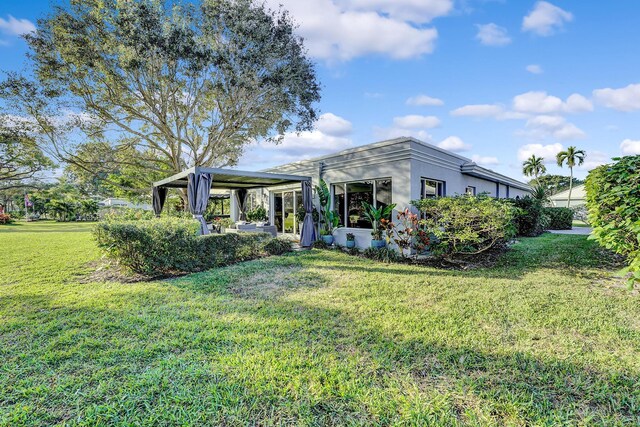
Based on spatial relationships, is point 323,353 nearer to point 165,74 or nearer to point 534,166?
point 165,74

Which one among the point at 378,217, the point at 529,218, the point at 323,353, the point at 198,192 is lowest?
the point at 323,353

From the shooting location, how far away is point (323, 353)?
326 centimetres

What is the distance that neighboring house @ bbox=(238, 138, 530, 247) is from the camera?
9391 millimetres

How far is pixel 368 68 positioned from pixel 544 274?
923cm

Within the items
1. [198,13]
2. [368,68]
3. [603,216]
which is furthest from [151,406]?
[198,13]

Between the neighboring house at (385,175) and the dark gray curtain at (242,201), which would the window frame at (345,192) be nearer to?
the neighboring house at (385,175)

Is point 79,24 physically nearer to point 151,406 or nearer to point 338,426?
point 151,406

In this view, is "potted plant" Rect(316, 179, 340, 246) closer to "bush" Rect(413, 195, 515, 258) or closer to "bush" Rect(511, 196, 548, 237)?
"bush" Rect(413, 195, 515, 258)

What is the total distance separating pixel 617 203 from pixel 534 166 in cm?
4392

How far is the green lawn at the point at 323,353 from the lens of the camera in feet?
7.84

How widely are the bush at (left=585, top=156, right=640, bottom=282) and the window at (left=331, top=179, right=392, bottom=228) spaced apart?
5288 millimetres

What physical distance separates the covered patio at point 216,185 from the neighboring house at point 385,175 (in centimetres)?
111

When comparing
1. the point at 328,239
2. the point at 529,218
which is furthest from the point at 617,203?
the point at 529,218

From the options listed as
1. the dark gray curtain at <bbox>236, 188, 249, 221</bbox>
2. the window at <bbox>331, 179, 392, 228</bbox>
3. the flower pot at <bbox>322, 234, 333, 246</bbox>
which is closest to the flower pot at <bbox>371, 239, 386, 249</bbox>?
the window at <bbox>331, 179, 392, 228</bbox>
